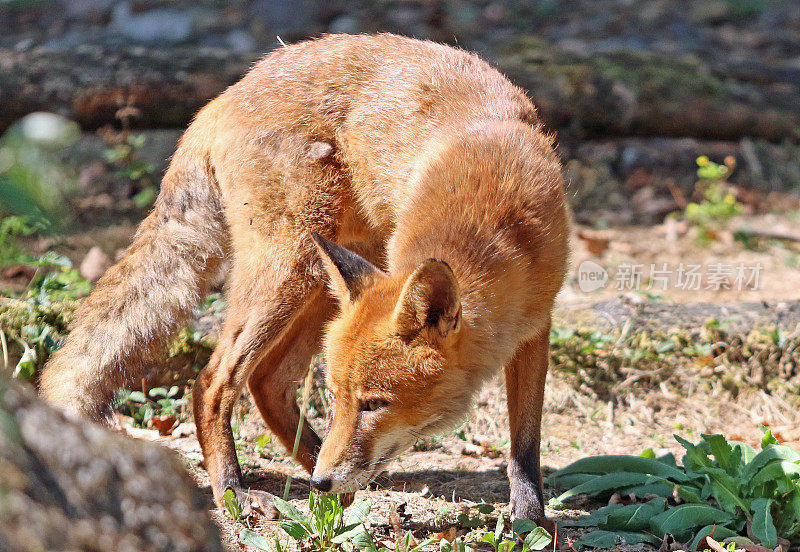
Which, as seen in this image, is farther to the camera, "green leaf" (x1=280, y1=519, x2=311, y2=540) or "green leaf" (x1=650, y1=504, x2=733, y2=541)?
"green leaf" (x1=650, y1=504, x2=733, y2=541)

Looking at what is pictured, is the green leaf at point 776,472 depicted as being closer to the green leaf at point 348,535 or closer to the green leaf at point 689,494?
the green leaf at point 689,494

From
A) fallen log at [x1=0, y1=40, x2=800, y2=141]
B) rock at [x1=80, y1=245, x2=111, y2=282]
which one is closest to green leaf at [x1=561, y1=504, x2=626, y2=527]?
rock at [x1=80, y1=245, x2=111, y2=282]

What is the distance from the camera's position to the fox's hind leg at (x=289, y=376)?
4156 millimetres

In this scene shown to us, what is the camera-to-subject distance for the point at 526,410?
Answer: 12.4 ft

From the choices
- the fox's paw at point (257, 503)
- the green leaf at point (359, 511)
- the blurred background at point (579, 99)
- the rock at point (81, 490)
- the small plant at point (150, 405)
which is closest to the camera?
the rock at point (81, 490)

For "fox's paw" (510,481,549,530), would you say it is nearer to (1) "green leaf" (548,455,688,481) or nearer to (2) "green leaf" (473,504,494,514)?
(2) "green leaf" (473,504,494,514)

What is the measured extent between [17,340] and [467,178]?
2.68 m

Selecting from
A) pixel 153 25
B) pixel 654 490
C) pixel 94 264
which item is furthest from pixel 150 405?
pixel 153 25

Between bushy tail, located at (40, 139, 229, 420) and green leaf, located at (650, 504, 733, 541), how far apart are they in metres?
2.58

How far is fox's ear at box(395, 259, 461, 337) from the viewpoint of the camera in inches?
107

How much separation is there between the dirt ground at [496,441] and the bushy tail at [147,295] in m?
0.58

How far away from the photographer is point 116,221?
6793 millimetres

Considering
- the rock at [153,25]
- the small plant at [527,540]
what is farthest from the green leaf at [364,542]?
the rock at [153,25]

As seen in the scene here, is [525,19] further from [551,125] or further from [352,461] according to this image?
[352,461]
